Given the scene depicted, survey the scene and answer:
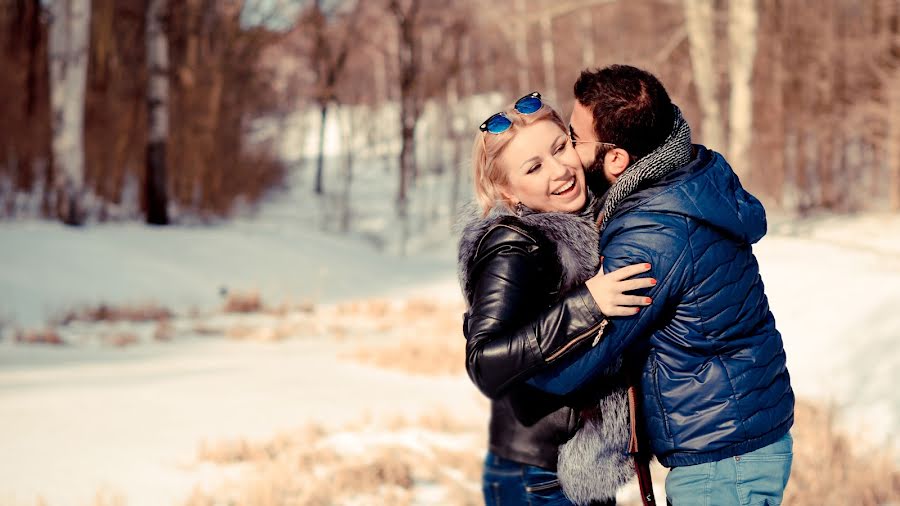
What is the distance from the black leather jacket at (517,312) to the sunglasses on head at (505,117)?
9.6 inches

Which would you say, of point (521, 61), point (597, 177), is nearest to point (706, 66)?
point (597, 177)

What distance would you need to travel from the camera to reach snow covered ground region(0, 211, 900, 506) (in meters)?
4.47

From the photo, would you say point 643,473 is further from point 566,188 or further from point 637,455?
point 566,188

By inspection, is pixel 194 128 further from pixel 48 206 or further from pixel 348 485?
pixel 348 485

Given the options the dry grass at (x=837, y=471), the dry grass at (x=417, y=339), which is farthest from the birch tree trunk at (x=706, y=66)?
the dry grass at (x=837, y=471)

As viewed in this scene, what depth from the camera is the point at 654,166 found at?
179 cm

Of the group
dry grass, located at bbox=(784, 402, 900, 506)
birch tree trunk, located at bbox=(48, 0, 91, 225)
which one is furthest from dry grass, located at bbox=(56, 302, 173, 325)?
dry grass, located at bbox=(784, 402, 900, 506)

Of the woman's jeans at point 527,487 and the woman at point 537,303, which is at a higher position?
the woman at point 537,303

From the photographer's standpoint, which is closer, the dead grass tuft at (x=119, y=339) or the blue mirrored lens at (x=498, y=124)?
the blue mirrored lens at (x=498, y=124)

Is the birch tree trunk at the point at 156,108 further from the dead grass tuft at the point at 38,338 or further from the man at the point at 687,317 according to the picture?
the man at the point at 687,317

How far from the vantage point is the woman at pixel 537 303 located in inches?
67.2

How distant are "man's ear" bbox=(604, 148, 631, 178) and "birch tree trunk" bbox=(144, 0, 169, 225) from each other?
13.7m

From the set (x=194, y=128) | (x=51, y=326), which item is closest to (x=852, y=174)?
(x=194, y=128)

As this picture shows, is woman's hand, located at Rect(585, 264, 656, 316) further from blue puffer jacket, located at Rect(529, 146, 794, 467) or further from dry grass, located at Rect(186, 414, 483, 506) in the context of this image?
dry grass, located at Rect(186, 414, 483, 506)
